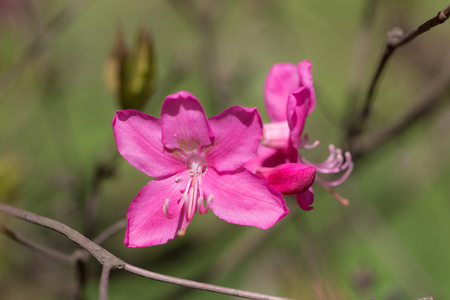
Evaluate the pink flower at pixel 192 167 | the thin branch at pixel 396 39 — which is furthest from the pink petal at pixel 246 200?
the thin branch at pixel 396 39

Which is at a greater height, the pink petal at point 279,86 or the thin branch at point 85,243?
the pink petal at point 279,86

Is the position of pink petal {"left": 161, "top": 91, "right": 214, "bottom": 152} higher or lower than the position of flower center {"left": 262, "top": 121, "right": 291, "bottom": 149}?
higher

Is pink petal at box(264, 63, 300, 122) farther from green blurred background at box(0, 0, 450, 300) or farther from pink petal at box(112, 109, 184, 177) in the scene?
green blurred background at box(0, 0, 450, 300)

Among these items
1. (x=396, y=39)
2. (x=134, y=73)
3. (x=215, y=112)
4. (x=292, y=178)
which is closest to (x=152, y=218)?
(x=292, y=178)

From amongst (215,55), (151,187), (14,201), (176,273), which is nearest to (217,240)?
(176,273)

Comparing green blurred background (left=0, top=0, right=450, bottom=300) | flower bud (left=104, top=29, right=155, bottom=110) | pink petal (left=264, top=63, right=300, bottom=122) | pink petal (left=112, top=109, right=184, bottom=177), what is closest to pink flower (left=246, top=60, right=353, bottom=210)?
pink petal (left=264, top=63, right=300, bottom=122)

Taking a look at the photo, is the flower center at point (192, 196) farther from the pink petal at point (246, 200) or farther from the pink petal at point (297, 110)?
the pink petal at point (297, 110)
